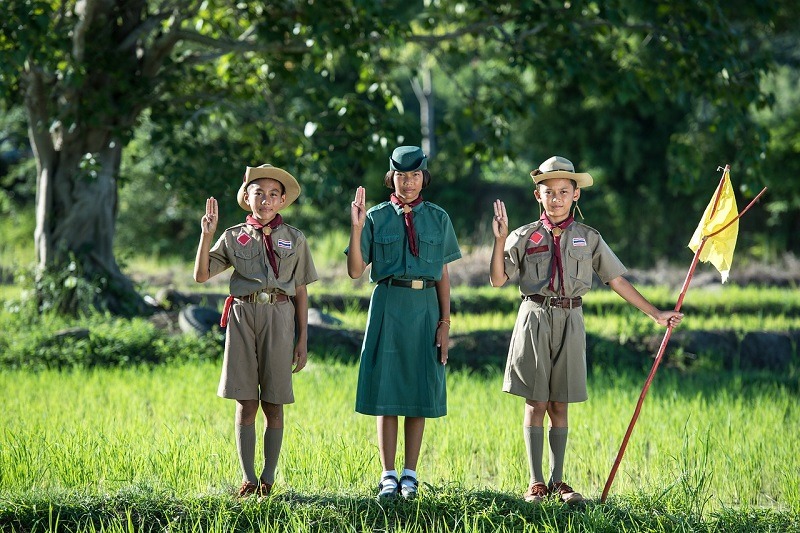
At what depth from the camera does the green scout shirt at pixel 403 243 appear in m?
4.79

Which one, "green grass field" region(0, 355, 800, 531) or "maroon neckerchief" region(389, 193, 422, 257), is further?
"maroon neckerchief" region(389, 193, 422, 257)

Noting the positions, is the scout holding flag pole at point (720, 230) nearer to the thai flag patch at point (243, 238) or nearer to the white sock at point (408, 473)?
the white sock at point (408, 473)

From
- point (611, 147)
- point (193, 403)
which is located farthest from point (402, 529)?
point (611, 147)

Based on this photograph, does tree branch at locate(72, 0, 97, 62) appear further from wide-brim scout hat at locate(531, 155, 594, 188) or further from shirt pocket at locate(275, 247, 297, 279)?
wide-brim scout hat at locate(531, 155, 594, 188)

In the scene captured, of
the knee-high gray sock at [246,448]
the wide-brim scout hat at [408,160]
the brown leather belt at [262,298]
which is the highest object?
the wide-brim scout hat at [408,160]

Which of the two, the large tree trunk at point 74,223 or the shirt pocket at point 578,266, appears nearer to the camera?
the shirt pocket at point 578,266

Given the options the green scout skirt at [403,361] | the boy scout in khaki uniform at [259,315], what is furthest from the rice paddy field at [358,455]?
the green scout skirt at [403,361]

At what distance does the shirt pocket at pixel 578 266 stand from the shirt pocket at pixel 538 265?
0.09 metres

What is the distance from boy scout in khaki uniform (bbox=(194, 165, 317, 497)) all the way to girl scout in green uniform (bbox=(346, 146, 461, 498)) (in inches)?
12.3

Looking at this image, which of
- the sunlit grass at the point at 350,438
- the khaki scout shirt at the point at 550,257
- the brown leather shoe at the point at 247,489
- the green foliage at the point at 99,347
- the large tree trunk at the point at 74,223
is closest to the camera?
the brown leather shoe at the point at 247,489

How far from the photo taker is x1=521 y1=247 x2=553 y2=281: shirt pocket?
480 cm

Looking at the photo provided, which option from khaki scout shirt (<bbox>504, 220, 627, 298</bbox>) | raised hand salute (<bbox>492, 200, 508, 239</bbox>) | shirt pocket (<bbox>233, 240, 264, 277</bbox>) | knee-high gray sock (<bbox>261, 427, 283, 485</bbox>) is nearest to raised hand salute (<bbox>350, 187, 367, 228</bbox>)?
shirt pocket (<bbox>233, 240, 264, 277</bbox>)

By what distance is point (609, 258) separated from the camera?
4.92m

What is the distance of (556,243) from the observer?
4801 mm
